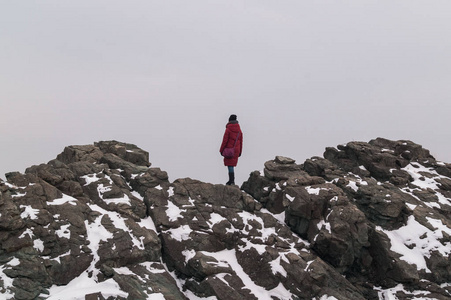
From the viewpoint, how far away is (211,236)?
21.7 meters

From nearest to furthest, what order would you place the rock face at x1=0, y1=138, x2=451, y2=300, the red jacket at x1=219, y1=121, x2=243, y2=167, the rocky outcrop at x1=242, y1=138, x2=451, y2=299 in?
the rock face at x1=0, y1=138, x2=451, y2=300 < the rocky outcrop at x1=242, y1=138, x2=451, y2=299 < the red jacket at x1=219, y1=121, x2=243, y2=167

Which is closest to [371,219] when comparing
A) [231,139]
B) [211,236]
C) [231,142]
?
[231,142]

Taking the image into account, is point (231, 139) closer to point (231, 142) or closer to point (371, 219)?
point (231, 142)

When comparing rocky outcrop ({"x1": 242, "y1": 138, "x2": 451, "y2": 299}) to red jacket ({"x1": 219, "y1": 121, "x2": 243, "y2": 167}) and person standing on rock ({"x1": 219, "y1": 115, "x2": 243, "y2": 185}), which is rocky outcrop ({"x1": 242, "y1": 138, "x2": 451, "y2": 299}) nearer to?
red jacket ({"x1": 219, "y1": 121, "x2": 243, "y2": 167})

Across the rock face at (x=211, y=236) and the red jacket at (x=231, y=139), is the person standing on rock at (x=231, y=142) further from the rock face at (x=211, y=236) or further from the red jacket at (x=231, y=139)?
the rock face at (x=211, y=236)

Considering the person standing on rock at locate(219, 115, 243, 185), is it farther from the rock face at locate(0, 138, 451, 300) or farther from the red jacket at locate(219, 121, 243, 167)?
the rock face at locate(0, 138, 451, 300)

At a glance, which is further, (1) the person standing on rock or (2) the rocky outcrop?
(1) the person standing on rock

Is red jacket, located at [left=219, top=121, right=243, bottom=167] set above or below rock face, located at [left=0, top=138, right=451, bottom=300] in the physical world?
above

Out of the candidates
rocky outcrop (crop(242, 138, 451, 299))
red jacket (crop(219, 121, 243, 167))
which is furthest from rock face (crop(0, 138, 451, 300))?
red jacket (crop(219, 121, 243, 167))

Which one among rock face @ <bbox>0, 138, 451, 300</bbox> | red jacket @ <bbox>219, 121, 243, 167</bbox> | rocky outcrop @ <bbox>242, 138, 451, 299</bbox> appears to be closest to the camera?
rock face @ <bbox>0, 138, 451, 300</bbox>

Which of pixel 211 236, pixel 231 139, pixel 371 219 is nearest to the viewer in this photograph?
pixel 211 236

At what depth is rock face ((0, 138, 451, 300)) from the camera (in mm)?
17656

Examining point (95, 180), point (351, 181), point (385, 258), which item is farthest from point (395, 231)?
point (95, 180)

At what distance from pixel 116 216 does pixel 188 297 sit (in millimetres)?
7176
